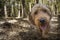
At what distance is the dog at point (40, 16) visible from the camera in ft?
5.76

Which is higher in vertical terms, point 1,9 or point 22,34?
point 1,9

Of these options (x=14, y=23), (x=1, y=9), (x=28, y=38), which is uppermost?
(x=1, y=9)

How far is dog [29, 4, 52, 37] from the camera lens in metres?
1.76

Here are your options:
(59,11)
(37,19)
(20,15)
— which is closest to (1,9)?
(20,15)

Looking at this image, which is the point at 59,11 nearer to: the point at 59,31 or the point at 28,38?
the point at 59,31

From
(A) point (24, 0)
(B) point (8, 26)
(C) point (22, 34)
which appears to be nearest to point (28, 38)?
(C) point (22, 34)

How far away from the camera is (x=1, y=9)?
1849mm

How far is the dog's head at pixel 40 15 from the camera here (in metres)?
1.76

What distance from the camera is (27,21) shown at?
1.82 m

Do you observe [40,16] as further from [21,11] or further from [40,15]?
[21,11]

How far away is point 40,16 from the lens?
1.76m

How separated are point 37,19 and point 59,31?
8.5 inches

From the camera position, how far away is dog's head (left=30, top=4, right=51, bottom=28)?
176 centimetres

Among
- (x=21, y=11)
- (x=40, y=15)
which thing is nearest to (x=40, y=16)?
(x=40, y=15)
